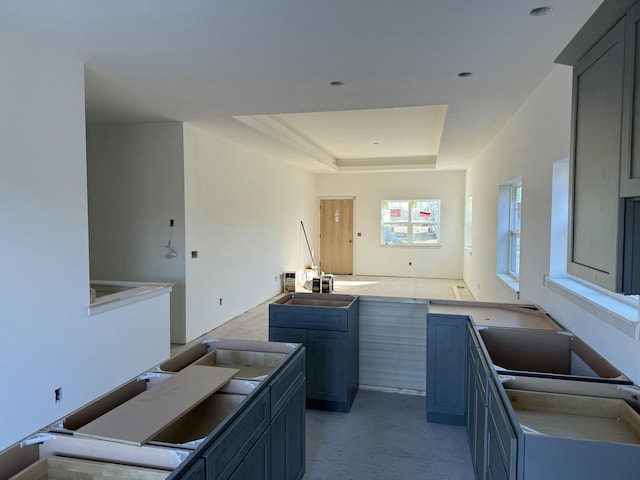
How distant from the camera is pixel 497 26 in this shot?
2307 mm

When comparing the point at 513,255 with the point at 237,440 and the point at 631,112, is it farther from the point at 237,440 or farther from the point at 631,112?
the point at 237,440

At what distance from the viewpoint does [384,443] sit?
110 inches

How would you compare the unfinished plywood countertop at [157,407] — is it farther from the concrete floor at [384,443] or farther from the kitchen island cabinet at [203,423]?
the concrete floor at [384,443]

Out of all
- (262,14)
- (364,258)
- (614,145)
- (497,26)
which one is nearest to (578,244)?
(614,145)

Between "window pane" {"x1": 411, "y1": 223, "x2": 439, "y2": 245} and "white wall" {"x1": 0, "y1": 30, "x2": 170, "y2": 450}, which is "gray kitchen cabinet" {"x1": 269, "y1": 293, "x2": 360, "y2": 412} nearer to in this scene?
"white wall" {"x1": 0, "y1": 30, "x2": 170, "y2": 450}

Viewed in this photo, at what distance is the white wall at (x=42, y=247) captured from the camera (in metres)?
2.50

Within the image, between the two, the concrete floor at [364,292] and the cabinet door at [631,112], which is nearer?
the cabinet door at [631,112]

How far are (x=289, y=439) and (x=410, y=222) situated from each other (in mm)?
8679

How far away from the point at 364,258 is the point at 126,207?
659 centimetres

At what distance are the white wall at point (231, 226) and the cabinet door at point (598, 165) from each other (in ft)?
13.8

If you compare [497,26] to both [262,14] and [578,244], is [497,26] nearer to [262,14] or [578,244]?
[262,14]

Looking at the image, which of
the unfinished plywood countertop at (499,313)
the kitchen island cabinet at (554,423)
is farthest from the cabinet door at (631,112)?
the unfinished plywood countertop at (499,313)

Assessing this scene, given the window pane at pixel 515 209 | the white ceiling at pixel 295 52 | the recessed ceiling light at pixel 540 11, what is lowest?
the window pane at pixel 515 209

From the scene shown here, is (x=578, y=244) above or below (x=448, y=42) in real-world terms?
below
